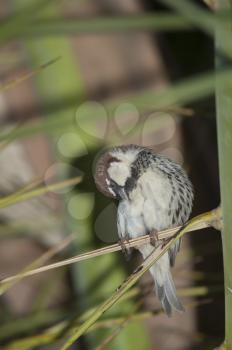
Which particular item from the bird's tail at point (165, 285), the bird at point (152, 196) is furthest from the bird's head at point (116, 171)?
the bird's tail at point (165, 285)

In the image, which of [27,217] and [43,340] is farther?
[27,217]

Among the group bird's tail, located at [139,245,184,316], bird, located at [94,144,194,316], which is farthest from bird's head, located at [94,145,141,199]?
bird's tail, located at [139,245,184,316]

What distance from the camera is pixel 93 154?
1.12 metres

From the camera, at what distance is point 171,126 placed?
1622 millimetres

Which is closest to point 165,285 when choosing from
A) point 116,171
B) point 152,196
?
point 152,196

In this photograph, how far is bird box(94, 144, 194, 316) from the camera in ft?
3.14

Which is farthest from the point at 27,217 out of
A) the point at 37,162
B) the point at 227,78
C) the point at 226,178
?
the point at 227,78

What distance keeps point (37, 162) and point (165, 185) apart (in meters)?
0.81

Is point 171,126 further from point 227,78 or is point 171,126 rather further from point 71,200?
point 227,78

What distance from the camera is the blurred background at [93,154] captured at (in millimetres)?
892

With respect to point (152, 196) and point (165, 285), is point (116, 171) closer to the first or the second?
point (152, 196)

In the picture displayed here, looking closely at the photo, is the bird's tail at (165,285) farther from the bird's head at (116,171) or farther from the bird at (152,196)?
the bird's head at (116,171)

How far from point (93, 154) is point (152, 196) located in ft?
0.49

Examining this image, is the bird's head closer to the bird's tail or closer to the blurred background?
the blurred background
